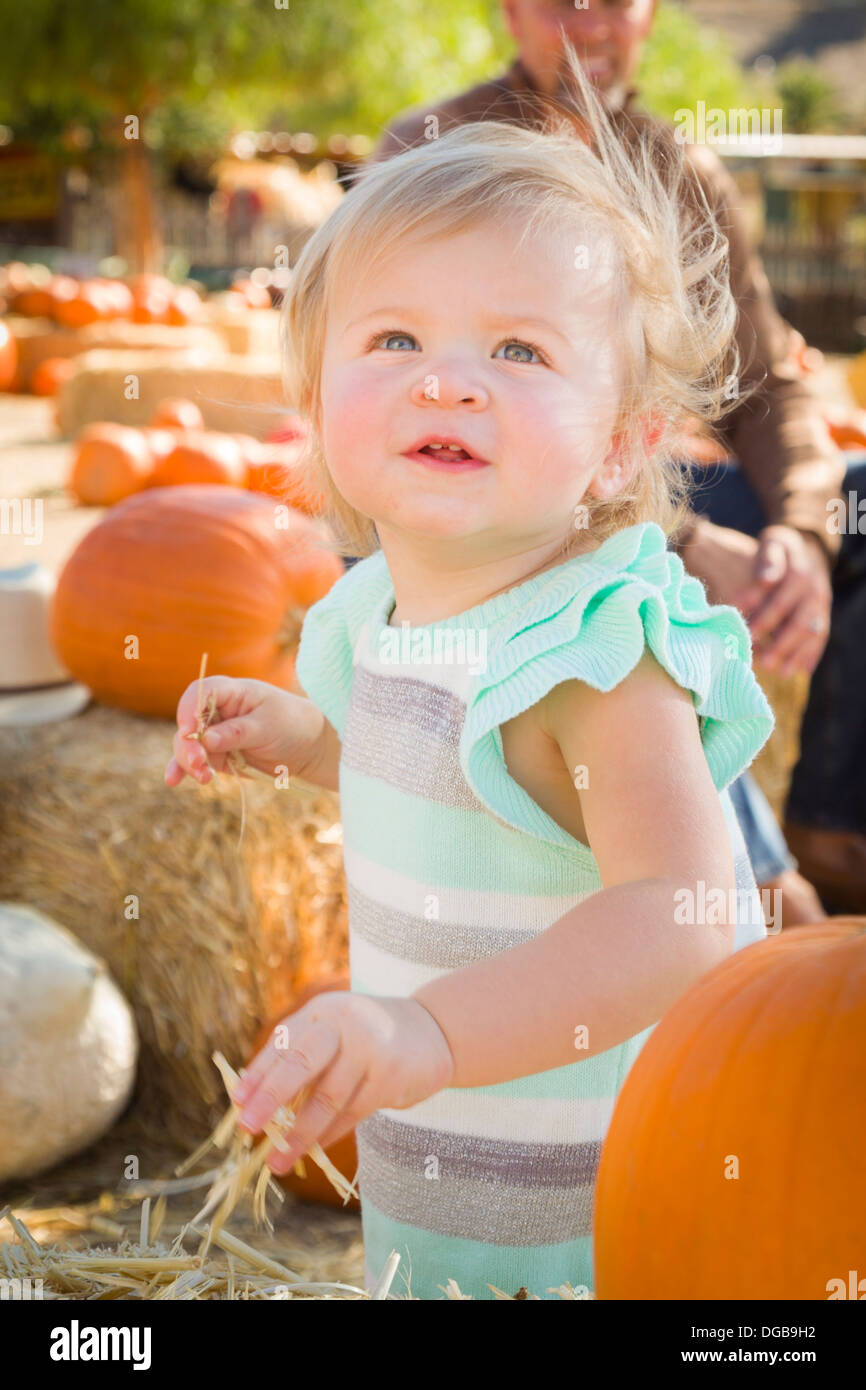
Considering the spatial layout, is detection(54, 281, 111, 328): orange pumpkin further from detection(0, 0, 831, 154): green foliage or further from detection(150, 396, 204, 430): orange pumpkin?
detection(150, 396, 204, 430): orange pumpkin

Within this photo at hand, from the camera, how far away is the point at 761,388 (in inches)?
107

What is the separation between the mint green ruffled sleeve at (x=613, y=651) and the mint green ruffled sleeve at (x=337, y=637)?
29 centimetres

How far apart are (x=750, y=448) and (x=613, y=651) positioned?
177 centimetres

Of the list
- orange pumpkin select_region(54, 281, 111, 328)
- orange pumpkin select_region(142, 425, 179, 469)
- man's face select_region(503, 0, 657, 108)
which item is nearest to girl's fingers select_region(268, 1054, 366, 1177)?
man's face select_region(503, 0, 657, 108)

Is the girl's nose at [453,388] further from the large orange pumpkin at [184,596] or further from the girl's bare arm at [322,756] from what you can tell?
the large orange pumpkin at [184,596]

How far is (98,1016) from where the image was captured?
2348mm

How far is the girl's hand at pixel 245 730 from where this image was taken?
52.4 inches

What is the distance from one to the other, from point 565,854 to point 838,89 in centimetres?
5382

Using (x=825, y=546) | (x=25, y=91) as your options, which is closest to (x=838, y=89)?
(x=25, y=91)

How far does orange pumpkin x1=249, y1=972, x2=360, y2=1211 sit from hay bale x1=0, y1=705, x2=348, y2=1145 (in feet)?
0.17

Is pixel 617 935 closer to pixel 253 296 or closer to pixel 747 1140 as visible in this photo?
pixel 747 1140

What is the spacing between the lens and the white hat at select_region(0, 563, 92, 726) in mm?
2875

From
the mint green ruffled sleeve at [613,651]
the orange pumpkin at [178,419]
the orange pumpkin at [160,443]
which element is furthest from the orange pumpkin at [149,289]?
the mint green ruffled sleeve at [613,651]
